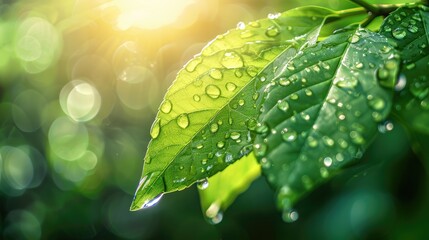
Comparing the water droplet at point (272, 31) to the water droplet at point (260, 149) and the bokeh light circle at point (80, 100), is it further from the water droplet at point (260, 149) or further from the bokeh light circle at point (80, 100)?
the bokeh light circle at point (80, 100)

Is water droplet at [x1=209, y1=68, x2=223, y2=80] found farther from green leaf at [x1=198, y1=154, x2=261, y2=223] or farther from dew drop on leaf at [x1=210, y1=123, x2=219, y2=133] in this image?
green leaf at [x1=198, y1=154, x2=261, y2=223]

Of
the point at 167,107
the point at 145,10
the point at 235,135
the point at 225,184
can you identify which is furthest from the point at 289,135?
the point at 145,10

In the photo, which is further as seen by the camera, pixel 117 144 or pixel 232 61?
pixel 117 144

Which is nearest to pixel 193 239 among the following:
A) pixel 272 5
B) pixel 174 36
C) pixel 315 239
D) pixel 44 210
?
pixel 44 210

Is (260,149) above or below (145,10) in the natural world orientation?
above

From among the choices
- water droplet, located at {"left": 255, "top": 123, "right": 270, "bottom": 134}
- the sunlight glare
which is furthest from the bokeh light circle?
water droplet, located at {"left": 255, "top": 123, "right": 270, "bottom": 134}

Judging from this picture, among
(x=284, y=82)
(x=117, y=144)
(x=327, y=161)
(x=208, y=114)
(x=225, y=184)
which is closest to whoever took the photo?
(x=327, y=161)

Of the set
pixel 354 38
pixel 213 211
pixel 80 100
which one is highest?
pixel 354 38

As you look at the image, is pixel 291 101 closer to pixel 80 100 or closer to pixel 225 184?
pixel 225 184
